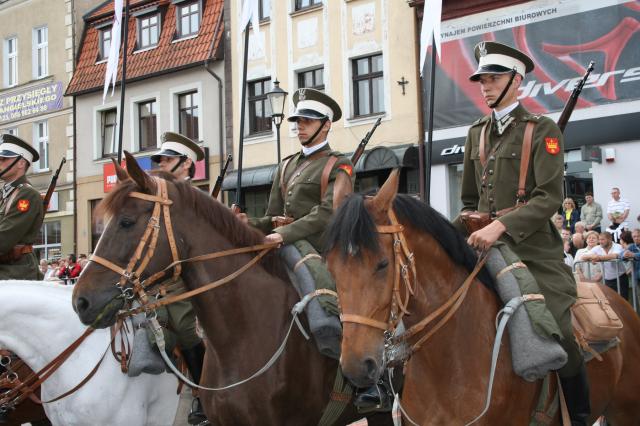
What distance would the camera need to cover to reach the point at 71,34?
99.5ft

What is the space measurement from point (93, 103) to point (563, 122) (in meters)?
25.6

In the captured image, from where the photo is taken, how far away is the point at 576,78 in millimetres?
18469

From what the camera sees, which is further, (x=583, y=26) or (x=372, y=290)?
(x=583, y=26)

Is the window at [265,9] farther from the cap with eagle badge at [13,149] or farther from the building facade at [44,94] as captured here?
the cap with eagle badge at [13,149]

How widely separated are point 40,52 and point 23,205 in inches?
1048

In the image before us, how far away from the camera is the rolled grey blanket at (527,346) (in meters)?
4.48

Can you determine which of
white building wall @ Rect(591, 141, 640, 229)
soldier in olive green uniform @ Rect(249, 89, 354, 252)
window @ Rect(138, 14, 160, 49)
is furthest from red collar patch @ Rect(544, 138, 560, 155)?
window @ Rect(138, 14, 160, 49)

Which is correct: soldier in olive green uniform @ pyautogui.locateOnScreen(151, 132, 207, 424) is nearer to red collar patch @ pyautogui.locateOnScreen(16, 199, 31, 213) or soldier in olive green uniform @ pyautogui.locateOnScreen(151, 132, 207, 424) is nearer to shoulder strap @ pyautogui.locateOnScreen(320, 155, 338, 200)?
shoulder strap @ pyautogui.locateOnScreen(320, 155, 338, 200)

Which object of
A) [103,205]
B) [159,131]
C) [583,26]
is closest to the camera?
[103,205]

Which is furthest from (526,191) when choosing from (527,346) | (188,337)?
(188,337)

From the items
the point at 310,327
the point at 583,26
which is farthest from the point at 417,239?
the point at 583,26

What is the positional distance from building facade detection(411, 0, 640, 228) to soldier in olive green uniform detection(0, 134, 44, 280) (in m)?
12.8

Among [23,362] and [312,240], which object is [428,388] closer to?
[312,240]

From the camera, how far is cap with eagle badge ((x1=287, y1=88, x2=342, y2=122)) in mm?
6535
